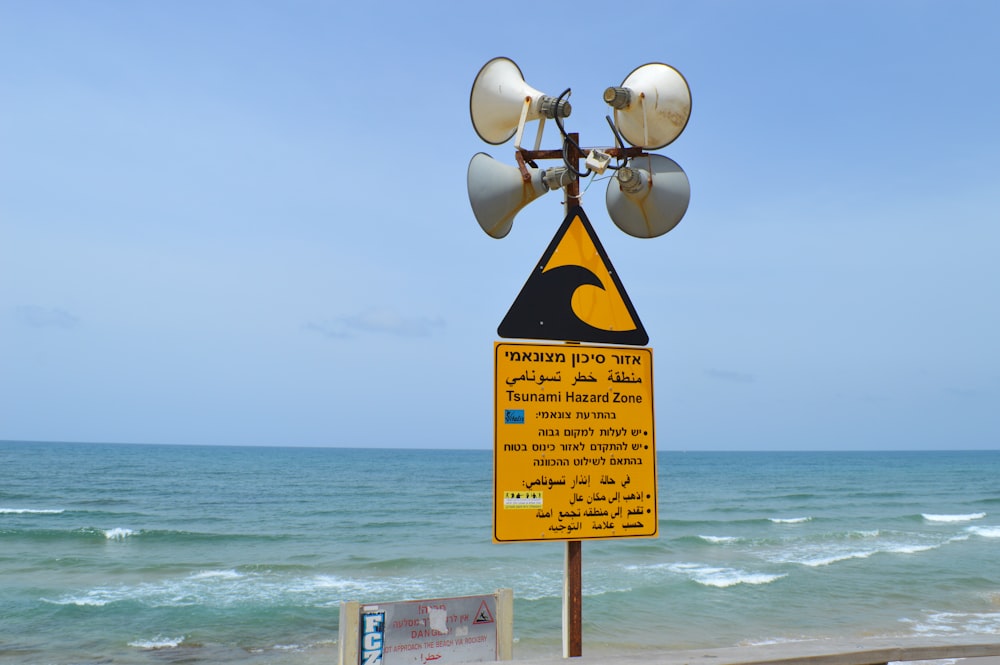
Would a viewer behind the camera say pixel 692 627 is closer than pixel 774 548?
Yes

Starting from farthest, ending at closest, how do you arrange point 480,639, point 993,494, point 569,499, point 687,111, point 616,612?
point 993,494 → point 616,612 → point 480,639 → point 687,111 → point 569,499

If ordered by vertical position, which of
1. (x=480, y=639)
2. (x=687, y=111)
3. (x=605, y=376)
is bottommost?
(x=480, y=639)

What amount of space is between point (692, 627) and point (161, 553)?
1614 cm

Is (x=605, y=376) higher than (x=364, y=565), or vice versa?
(x=605, y=376)

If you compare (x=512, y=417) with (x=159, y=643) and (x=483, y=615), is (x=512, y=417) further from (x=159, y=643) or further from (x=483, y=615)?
(x=159, y=643)

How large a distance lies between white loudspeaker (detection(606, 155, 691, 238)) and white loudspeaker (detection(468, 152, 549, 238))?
0.38 metres

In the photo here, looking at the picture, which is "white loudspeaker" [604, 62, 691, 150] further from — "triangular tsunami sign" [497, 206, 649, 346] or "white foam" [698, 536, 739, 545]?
"white foam" [698, 536, 739, 545]

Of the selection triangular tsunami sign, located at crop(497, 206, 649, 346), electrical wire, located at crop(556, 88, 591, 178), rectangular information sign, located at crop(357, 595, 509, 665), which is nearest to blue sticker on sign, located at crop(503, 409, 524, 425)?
triangular tsunami sign, located at crop(497, 206, 649, 346)

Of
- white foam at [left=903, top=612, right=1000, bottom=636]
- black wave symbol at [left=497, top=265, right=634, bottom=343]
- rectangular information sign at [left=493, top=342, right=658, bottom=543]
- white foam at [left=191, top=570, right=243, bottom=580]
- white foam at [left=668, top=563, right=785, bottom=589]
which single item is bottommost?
white foam at [left=191, top=570, right=243, bottom=580]

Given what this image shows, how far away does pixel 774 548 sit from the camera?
2352 cm

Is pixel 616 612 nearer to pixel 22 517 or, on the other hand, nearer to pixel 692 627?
pixel 692 627

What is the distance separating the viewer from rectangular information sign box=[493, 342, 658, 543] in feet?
8.57

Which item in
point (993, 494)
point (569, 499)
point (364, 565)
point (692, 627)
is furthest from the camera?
point (993, 494)

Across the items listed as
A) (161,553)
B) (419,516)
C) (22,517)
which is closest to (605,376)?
(161,553)
